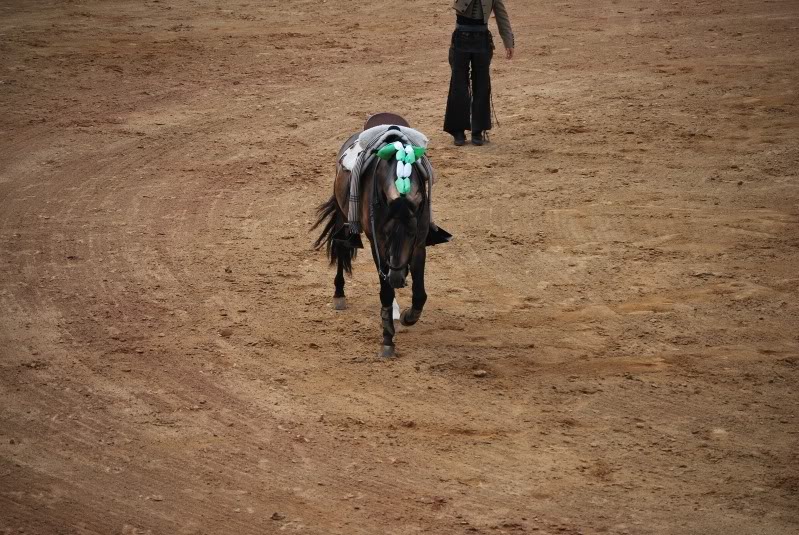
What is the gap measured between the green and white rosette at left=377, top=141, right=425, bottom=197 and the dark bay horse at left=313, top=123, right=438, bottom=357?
0.05 metres

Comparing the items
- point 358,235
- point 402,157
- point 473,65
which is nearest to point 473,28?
point 473,65

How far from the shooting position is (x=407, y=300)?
9.38m

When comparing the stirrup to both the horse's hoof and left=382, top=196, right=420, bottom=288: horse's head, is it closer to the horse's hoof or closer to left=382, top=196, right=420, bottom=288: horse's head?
the horse's hoof

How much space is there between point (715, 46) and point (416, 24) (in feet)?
16.8

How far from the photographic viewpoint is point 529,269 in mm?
9938

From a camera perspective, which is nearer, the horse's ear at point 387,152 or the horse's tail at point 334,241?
the horse's ear at point 387,152

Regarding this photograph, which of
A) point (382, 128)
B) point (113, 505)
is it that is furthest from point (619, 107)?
point (113, 505)

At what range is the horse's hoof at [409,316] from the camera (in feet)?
27.5

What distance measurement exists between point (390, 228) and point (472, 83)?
6065mm

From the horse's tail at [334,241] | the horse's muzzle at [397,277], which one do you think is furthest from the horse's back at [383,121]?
the horse's muzzle at [397,277]

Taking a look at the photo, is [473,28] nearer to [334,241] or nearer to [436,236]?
[334,241]

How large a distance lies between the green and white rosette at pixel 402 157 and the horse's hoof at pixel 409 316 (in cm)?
121

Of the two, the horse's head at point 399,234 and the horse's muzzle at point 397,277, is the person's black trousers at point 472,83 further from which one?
the horse's muzzle at point 397,277

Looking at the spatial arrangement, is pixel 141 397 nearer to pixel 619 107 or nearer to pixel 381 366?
pixel 381 366
